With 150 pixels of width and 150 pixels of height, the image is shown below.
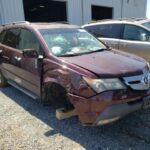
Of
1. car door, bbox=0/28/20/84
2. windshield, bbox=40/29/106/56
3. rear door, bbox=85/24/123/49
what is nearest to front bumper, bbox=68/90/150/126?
windshield, bbox=40/29/106/56

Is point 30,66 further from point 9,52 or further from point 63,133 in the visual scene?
point 63,133

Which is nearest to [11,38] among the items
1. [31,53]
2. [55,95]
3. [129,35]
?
[31,53]

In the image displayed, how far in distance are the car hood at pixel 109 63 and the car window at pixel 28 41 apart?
2.85ft

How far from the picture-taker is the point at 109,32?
324 inches

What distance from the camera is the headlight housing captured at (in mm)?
3717

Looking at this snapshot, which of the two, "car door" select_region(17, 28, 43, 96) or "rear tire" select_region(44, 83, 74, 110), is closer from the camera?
"rear tire" select_region(44, 83, 74, 110)

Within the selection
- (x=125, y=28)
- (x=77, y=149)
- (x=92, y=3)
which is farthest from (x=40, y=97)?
(x=92, y=3)

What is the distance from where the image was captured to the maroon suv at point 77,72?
12.3ft

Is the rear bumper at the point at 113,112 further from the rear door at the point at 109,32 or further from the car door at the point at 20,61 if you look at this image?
the rear door at the point at 109,32

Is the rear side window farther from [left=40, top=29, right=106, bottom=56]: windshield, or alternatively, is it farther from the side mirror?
the side mirror

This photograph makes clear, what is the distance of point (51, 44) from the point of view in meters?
4.84

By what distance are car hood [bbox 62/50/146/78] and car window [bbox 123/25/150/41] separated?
281 cm

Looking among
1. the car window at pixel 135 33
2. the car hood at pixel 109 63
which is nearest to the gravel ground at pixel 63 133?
the car hood at pixel 109 63

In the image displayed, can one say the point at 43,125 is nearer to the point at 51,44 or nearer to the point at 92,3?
the point at 51,44
